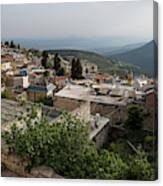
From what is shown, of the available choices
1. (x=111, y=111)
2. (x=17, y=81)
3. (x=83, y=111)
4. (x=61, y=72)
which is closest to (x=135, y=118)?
(x=111, y=111)

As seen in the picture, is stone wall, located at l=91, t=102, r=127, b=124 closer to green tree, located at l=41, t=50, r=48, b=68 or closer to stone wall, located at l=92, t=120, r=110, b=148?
stone wall, located at l=92, t=120, r=110, b=148

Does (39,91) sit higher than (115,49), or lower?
lower

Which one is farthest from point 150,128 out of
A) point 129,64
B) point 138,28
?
point 138,28

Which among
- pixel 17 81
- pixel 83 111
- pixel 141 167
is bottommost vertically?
pixel 141 167

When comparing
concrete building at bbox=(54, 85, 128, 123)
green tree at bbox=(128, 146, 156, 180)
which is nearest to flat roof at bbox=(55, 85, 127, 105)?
concrete building at bbox=(54, 85, 128, 123)

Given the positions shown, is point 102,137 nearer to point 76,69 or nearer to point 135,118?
point 135,118

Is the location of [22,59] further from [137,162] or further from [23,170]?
[137,162]
